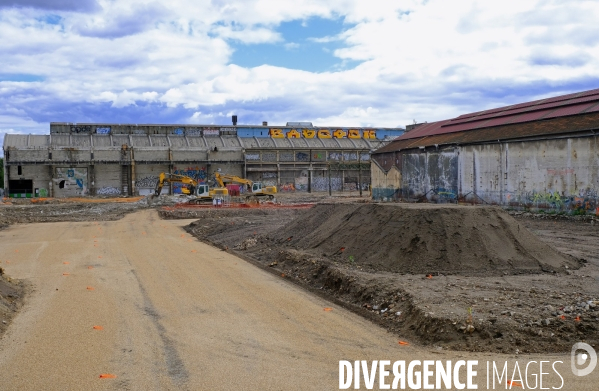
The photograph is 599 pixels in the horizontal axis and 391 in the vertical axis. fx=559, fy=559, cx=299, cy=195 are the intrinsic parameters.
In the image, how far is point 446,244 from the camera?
47.6 feet

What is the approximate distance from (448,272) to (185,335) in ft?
22.6

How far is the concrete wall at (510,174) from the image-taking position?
28.8 meters

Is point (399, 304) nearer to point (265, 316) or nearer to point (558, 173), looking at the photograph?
point (265, 316)

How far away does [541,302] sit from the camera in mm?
10289

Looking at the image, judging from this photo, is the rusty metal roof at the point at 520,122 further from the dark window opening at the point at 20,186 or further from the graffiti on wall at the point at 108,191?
the dark window opening at the point at 20,186

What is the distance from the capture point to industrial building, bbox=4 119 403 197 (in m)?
64.1

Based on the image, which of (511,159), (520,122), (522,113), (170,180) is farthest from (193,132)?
(511,159)

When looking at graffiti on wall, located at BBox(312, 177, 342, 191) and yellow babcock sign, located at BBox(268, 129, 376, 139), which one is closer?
graffiti on wall, located at BBox(312, 177, 342, 191)

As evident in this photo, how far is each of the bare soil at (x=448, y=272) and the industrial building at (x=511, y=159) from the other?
303 inches

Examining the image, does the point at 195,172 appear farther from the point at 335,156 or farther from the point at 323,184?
the point at 335,156

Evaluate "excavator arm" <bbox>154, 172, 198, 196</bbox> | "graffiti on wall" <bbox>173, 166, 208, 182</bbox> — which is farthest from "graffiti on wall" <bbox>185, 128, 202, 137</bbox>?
"excavator arm" <bbox>154, 172, 198, 196</bbox>

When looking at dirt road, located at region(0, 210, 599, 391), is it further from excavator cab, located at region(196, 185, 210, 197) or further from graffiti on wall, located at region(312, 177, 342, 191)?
graffiti on wall, located at region(312, 177, 342, 191)

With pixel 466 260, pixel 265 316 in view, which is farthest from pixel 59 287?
pixel 466 260

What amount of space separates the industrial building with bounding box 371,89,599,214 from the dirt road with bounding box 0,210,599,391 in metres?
20.1
